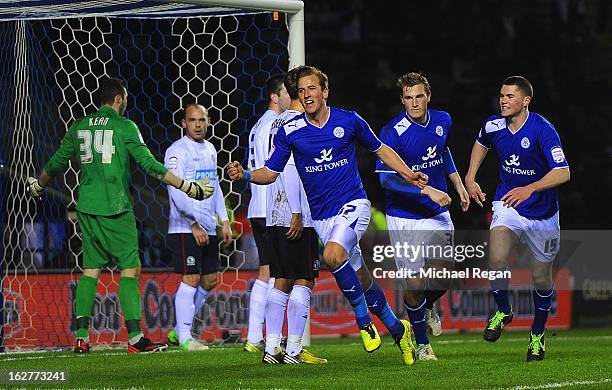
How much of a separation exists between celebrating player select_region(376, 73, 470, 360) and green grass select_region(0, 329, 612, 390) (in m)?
0.48

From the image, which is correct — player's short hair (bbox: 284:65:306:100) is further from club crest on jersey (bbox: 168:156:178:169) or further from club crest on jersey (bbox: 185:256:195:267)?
club crest on jersey (bbox: 185:256:195:267)

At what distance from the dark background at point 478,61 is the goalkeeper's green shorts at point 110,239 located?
9.23m

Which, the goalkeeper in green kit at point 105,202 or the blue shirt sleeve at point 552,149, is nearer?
the blue shirt sleeve at point 552,149

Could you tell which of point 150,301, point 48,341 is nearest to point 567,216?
point 150,301

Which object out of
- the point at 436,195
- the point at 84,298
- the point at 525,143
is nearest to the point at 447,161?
the point at 525,143

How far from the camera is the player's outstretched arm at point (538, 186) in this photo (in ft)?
26.1

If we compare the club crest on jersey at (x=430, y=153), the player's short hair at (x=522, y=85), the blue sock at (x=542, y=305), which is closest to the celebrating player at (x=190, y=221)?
the club crest on jersey at (x=430, y=153)

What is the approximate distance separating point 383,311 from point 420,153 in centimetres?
137

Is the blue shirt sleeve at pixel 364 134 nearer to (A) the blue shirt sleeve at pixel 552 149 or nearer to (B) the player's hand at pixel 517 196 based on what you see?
(B) the player's hand at pixel 517 196

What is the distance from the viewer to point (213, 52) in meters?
13.4

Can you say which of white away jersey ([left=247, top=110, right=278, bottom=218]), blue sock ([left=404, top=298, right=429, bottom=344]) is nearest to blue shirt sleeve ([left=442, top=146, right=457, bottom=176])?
blue sock ([left=404, top=298, right=429, bottom=344])

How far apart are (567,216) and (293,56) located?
8769 mm

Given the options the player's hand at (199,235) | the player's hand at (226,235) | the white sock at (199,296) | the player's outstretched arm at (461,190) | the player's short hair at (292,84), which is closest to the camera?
the player's short hair at (292,84)

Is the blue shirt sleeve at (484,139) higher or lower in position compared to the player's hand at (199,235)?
higher
